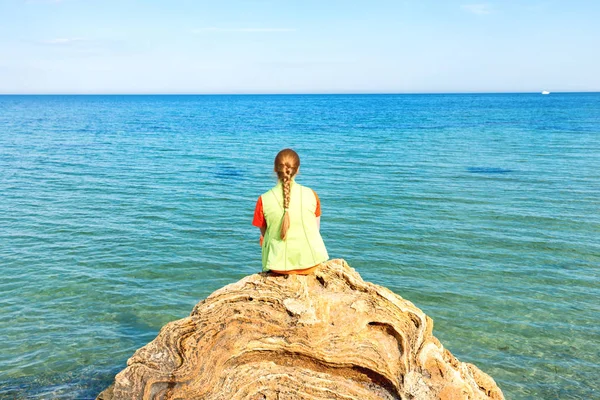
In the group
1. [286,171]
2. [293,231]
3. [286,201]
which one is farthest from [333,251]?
[286,171]

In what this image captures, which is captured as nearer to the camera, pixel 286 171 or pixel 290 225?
pixel 286 171

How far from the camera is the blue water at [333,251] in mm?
11578

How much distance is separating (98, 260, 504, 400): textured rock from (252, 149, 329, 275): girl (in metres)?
0.24

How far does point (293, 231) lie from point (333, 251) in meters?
10.9

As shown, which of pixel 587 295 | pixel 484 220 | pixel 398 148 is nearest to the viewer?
pixel 587 295

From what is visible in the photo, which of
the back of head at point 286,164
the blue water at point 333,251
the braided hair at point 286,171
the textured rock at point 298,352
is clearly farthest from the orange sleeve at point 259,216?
the blue water at point 333,251

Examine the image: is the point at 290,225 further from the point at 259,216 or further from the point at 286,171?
the point at 286,171

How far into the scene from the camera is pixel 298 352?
6816 mm

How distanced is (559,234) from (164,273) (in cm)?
1339

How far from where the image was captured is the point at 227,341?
6973 mm

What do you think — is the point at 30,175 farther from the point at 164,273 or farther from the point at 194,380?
the point at 194,380

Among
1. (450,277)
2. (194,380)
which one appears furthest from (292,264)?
(450,277)

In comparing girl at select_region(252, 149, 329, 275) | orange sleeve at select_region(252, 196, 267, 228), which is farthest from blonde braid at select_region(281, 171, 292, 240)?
orange sleeve at select_region(252, 196, 267, 228)

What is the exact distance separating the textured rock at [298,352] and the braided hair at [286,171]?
79cm
